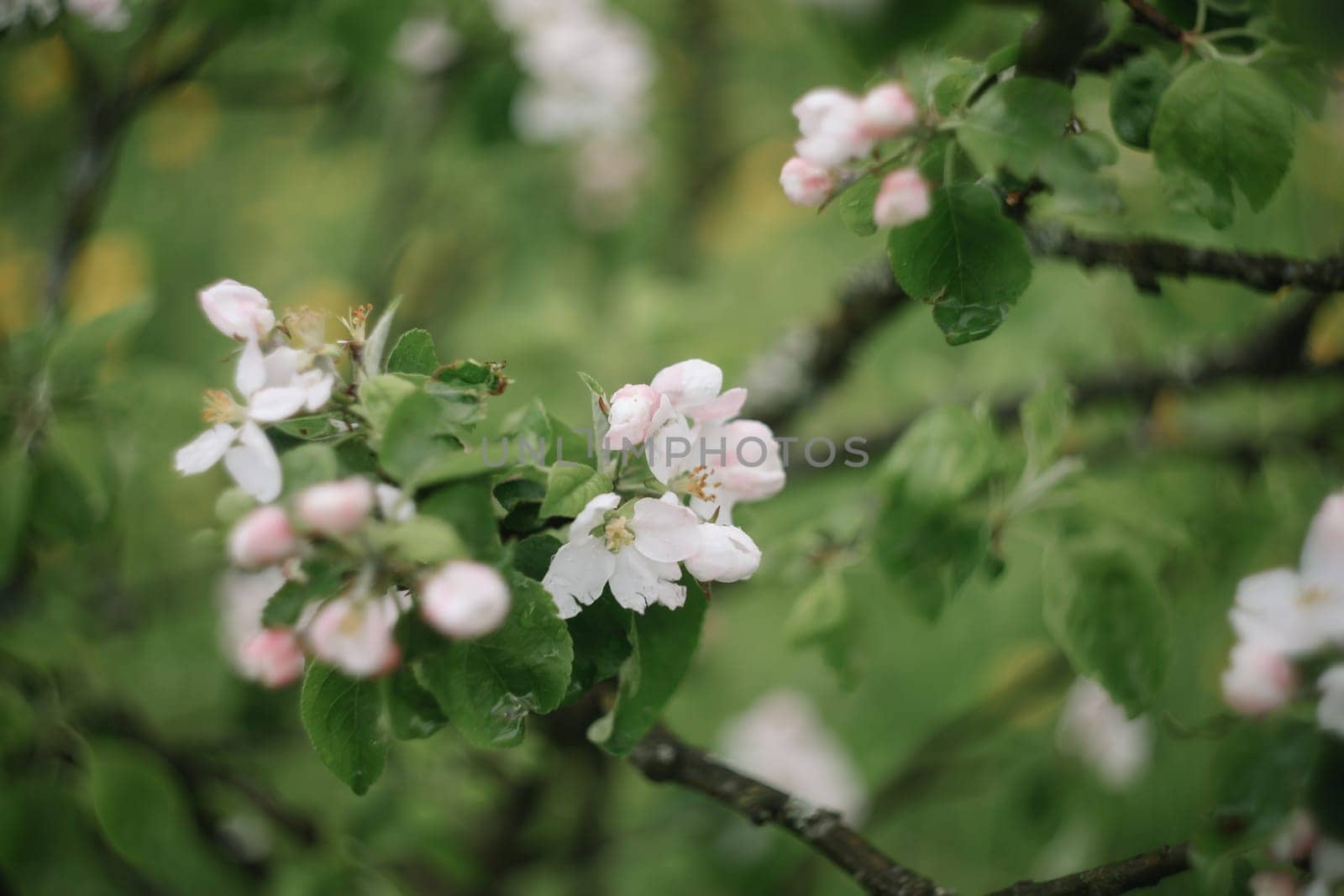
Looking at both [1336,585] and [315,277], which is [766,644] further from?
[1336,585]

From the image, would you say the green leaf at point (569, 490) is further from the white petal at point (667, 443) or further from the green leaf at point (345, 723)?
the green leaf at point (345, 723)

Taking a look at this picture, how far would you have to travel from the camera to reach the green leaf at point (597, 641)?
2.44 feet

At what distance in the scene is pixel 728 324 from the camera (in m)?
2.60

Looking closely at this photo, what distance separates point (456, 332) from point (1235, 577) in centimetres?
213

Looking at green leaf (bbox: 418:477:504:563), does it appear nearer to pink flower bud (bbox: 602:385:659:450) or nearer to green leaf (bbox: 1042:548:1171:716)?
pink flower bud (bbox: 602:385:659:450)

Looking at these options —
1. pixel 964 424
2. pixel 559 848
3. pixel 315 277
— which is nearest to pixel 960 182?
pixel 964 424

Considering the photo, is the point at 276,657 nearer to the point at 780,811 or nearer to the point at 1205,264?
the point at 780,811

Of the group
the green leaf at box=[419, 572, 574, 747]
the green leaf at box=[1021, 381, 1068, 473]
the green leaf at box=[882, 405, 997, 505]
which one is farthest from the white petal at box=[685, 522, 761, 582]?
the green leaf at box=[1021, 381, 1068, 473]

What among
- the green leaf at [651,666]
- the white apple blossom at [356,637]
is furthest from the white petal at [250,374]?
the green leaf at [651,666]

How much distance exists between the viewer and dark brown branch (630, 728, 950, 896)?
2.82 feet

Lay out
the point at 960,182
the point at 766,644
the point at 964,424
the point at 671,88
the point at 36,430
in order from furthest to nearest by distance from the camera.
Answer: the point at 671,88 < the point at 766,644 < the point at 36,430 < the point at 964,424 < the point at 960,182

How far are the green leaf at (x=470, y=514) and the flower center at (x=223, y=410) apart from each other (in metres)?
0.18

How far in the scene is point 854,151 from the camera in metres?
0.70

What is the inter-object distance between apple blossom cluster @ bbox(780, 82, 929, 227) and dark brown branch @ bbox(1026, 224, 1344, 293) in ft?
1.42
